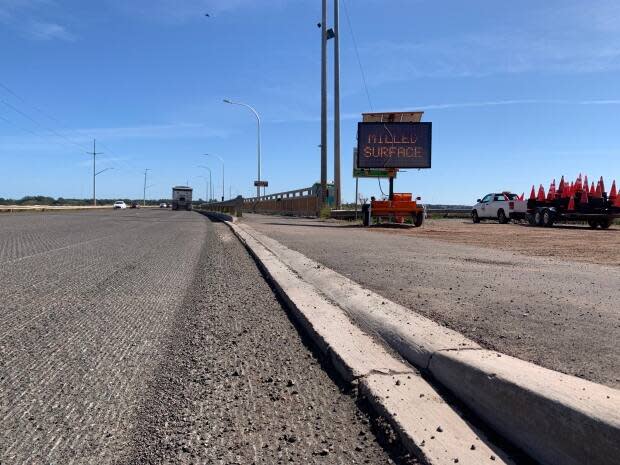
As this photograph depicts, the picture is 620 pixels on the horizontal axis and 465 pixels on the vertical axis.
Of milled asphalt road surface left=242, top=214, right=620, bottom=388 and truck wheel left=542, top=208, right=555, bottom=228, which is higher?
truck wheel left=542, top=208, right=555, bottom=228

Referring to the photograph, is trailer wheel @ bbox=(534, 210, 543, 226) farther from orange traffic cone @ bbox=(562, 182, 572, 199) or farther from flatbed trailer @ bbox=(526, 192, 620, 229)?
orange traffic cone @ bbox=(562, 182, 572, 199)

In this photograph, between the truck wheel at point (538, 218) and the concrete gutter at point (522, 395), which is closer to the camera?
the concrete gutter at point (522, 395)

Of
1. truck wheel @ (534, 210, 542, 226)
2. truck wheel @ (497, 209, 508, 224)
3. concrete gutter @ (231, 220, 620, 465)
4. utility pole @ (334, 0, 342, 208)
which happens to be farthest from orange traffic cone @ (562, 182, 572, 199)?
concrete gutter @ (231, 220, 620, 465)

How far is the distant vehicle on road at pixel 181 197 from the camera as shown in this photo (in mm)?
90475

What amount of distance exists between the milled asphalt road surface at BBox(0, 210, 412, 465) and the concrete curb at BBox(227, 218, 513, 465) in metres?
0.13

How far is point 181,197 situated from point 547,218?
2838 inches

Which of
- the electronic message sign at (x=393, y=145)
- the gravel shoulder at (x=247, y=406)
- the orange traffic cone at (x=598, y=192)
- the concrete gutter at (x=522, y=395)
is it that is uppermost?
the electronic message sign at (x=393, y=145)

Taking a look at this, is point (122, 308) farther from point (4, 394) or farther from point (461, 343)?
point (461, 343)

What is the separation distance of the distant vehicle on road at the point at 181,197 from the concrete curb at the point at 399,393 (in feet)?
286

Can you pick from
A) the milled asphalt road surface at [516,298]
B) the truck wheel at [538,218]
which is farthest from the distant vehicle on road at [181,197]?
the milled asphalt road surface at [516,298]

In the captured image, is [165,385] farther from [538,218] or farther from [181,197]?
[181,197]

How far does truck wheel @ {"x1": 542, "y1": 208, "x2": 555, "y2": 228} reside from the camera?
1022 inches

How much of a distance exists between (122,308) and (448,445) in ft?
14.7

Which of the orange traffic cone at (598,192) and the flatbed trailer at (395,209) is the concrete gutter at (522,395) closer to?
the flatbed trailer at (395,209)
